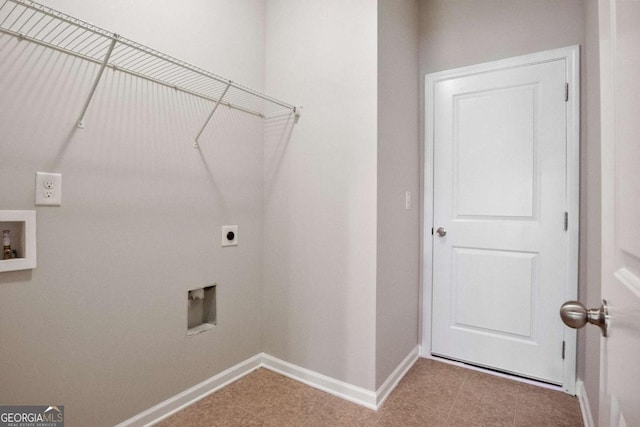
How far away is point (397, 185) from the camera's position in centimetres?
194

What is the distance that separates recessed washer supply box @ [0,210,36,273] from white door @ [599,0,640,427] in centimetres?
167

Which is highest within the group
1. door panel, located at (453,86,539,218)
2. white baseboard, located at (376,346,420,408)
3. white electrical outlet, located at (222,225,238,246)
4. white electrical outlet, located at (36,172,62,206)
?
door panel, located at (453,86,539,218)

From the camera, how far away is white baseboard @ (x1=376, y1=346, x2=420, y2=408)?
1.72 meters

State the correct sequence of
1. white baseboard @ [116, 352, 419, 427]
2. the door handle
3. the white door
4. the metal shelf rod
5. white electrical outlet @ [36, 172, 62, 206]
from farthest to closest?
white baseboard @ [116, 352, 419, 427] → white electrical outlet @ [36, 172, 62, 206] → the metal shelf rod → the door handle → the white door

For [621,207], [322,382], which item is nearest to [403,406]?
[322,382]

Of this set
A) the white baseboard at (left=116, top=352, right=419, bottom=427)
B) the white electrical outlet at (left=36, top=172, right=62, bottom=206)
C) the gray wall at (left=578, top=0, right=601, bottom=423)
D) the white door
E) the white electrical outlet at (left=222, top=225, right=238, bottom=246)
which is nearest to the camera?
the white door

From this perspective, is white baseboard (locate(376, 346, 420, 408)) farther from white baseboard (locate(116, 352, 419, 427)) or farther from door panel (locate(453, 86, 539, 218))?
door panel (locate(453, 86, 539, 218))

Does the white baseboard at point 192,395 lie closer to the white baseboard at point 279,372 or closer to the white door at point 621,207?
the white baseboard at point 279,372

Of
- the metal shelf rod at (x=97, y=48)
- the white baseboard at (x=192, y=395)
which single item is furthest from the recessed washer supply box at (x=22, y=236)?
the white baseboard at (x=192, y=395)

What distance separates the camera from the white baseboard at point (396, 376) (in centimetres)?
172

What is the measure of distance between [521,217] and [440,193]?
1.71 ft

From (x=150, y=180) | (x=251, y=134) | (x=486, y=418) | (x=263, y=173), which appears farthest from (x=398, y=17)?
(x=486, y=418)

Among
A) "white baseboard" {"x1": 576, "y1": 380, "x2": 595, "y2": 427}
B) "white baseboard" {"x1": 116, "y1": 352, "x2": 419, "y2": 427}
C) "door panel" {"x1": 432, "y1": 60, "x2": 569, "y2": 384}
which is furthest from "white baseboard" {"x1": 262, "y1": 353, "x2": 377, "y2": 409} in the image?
"white baseboard" {"x1": 576, "y1": 380, "x2": 595, "y2": 427}

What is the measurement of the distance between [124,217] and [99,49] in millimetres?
741
